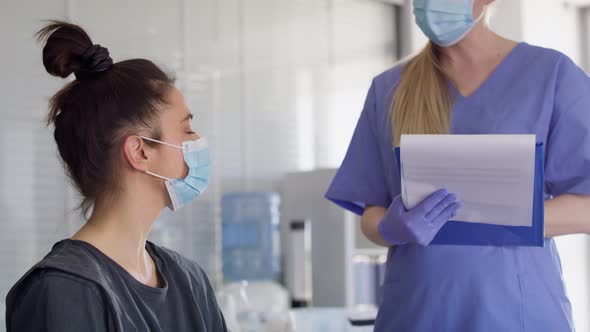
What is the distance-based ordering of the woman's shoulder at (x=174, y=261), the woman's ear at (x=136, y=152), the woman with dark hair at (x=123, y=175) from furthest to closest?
the woman's shoulder at (x=174, y=261) → the woman's ear at (x=136, y=152) → the woman with dark hair at (x=123, y=175)

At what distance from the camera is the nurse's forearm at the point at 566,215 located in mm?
1289

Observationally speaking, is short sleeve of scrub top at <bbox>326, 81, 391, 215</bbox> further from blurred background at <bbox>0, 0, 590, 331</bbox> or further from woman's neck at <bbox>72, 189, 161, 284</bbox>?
blurred background at <bbox>0, 0, 590, 331</bbox>

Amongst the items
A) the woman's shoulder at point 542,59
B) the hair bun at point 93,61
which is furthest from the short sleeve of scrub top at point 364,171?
the hair bun at point 93,61

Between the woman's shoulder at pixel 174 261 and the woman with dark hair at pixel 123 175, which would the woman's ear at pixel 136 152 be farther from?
the woman's shoulder at pixel 174 261

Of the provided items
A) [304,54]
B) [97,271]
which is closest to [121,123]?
[97,271]

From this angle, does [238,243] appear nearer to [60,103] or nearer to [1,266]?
[1,266]

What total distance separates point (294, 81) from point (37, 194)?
1.70 meters

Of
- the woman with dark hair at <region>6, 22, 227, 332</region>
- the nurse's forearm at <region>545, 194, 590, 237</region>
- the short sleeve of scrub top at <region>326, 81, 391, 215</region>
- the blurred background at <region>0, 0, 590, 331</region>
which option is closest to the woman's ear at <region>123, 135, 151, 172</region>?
the woman with dark hair at <region>6, 22, 227, 332</region>

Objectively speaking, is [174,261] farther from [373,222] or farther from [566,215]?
[566,215]

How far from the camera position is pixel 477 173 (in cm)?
122

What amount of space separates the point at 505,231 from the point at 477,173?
0.41 ft

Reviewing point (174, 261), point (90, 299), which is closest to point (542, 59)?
point (174, 261)

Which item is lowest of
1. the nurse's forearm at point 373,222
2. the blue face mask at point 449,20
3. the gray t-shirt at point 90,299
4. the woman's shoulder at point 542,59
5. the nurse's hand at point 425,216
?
the gray t-shirt at point 90,299

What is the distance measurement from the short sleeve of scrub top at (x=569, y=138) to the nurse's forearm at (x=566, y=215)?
31mm
